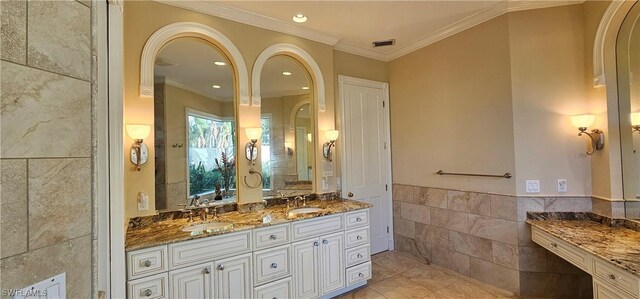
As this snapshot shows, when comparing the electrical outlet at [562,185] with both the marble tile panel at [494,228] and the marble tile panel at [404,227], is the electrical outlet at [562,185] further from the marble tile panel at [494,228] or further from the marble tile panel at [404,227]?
the marble tile panel at [404,227]

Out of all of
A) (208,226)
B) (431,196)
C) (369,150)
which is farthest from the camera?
(369,150)

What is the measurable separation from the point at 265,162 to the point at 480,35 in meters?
2.77

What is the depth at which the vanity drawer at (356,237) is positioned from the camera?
9.61 ft

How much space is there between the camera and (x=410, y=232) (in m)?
3.92

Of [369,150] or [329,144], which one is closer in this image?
[329,144]

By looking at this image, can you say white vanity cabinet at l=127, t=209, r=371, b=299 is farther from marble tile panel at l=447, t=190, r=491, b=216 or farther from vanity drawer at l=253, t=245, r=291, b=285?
marble tile panel at l=447, t=190, r=491, b=216

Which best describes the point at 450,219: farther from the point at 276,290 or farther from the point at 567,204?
the point at 276,290

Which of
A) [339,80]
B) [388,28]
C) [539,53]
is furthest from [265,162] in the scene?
[539,53]

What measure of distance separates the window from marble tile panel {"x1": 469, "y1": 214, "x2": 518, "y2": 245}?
8.77 feet

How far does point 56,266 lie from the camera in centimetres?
75

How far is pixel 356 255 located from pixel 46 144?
9.02 ft

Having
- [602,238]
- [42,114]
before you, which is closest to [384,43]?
[602,238]

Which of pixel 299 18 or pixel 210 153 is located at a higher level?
pixel 299 18

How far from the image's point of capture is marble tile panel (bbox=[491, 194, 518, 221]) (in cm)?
281
